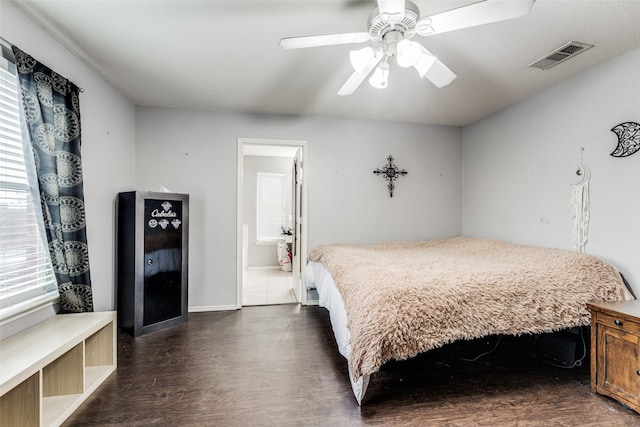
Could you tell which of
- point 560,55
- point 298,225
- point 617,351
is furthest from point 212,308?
point 560,55

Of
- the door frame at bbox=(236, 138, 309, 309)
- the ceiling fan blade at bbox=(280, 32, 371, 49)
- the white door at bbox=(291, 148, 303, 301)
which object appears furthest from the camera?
the white door at bbox=(291, 148, 303, 301)

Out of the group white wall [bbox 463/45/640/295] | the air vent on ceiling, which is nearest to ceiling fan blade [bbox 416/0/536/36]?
the air vent on ceiling

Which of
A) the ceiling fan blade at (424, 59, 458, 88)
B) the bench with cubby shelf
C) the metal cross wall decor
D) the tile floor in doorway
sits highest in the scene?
the ceiling fan blade at (424, 59, 458, 88)

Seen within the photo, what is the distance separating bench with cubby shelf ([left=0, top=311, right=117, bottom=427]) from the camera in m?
1.38

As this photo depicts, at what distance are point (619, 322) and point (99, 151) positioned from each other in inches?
156

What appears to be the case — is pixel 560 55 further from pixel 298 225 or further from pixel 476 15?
pixel 298 225

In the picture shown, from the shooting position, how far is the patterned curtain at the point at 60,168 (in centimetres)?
176

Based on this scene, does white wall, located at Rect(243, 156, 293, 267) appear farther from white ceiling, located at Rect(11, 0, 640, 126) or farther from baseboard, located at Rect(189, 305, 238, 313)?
white ceiling, located at Rect(11, 0, 640, 126)

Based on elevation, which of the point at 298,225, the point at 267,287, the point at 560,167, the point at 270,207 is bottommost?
the point at 267,287

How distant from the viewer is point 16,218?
1716mm

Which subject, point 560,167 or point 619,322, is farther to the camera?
point 560,167

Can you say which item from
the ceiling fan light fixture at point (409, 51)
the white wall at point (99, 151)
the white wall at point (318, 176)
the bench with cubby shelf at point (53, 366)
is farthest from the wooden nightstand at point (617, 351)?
the white wall at point (99, 151)

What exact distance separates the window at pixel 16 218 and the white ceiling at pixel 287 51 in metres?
0.56

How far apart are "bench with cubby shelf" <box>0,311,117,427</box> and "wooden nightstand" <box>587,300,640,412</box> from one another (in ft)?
10.2
